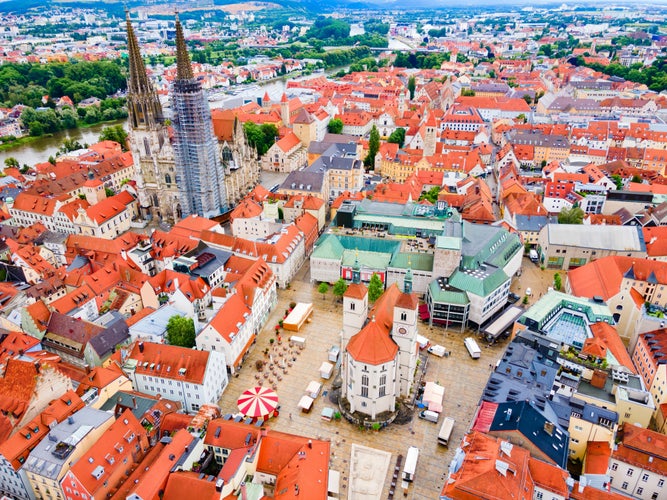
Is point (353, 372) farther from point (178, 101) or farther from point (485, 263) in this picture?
point (178, 101)

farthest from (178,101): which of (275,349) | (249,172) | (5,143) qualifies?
(5,143)

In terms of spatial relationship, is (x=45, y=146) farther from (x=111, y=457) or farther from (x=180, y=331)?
(x=111, y=457)

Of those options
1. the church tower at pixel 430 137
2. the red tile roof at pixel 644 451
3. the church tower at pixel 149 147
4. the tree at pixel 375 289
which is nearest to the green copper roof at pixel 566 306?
the red tile roof at pixel 644 451

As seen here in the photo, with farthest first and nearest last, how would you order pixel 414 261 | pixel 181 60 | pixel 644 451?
pixel 181 60 → pixel 414 261 → pixel 644 451

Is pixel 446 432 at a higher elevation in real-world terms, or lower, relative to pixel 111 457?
lower

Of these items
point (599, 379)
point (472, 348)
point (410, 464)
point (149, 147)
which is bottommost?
point (472, 348)

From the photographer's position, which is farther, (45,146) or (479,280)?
(45,146)

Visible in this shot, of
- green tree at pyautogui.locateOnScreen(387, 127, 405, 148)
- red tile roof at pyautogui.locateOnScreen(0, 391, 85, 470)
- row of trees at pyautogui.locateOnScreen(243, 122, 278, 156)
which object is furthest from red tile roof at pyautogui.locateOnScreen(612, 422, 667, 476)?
green tree at pyautogui.locateOnScreen(387, 127, 405, 148)

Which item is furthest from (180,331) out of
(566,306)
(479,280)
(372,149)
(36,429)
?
(372,149)

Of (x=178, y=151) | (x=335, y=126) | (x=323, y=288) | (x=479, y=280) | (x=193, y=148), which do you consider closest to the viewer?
(x=479, y=280)

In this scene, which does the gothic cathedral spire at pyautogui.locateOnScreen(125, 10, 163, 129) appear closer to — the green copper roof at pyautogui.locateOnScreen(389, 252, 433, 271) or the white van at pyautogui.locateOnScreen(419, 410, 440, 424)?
the green copper roof at pyautogui.locateOnScreen(389, 252, 433, 271)
